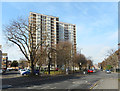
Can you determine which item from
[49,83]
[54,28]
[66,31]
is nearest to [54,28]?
[54,28]

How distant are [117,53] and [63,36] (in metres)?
55.9

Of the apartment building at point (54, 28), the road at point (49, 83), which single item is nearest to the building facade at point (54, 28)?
the apartment building at point (54, 28)

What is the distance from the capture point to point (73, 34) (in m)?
125

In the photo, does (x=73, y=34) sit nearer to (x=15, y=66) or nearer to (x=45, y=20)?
(x=45, y=20)

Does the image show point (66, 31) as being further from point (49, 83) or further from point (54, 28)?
point (49, 83)

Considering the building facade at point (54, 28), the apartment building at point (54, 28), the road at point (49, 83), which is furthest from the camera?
the apartment building at point (54, 28)

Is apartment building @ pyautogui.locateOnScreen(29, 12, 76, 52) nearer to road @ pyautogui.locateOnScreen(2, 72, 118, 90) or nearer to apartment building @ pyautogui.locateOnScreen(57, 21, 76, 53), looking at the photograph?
apartment building @ pyautogui.locateOnScreen(57, 21, 76, 53)

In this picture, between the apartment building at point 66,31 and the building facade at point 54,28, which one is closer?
the building facade at point 54,28

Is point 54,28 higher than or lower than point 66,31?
higher

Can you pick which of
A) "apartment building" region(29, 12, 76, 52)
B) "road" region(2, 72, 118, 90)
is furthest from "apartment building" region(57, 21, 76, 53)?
"road" region(2, 72, 118, 90)

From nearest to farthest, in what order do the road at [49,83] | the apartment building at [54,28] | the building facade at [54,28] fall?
1. the road at [49,83]
2. the building facade at [54,28]
3. the apartment building at [54,28]

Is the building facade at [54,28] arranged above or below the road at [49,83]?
above

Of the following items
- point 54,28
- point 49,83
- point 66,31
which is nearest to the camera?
point 49,83

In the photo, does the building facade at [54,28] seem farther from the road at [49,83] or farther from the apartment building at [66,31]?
the road at [49,83]
